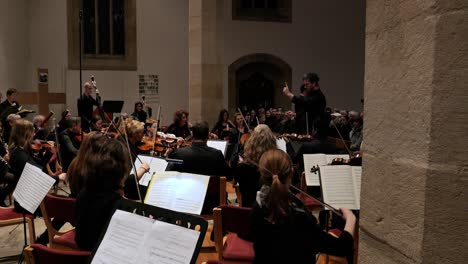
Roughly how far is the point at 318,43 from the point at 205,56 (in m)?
5.94

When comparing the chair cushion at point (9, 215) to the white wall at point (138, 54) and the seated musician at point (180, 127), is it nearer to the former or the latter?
the seated musician at point (180, 127)

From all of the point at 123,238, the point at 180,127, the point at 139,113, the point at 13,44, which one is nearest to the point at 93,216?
the point at 123,238

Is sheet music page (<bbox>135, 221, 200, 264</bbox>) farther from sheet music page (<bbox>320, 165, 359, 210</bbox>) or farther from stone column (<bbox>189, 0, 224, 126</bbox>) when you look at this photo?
stone column (<bbox>189, 0, 224, 126</bbox>)

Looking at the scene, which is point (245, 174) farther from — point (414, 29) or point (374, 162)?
point (414, 29)

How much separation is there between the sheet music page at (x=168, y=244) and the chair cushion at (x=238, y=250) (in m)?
1.47

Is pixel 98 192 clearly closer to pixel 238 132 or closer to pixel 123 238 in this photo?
pixel 123 238

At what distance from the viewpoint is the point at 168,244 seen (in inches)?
66.9

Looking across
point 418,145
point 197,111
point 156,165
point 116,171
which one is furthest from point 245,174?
point 197,111

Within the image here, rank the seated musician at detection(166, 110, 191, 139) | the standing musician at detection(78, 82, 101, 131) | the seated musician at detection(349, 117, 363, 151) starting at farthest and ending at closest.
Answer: the standing musician at detection(78, 82, 101, 131) → the seated musician at detection(166, 110, 191, 139) → the seated musician at detection(349, 117, 363, 151)

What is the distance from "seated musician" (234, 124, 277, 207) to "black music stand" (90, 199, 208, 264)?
1.73 m

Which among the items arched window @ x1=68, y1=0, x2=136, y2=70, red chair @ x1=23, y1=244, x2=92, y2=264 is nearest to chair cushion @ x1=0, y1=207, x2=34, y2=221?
red chair @ x1=23, y1=244, x2=92, y2=264

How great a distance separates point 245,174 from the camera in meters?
3.78

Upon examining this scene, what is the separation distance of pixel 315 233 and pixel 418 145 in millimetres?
1139

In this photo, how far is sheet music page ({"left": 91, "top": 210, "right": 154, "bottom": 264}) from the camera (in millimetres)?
1782
